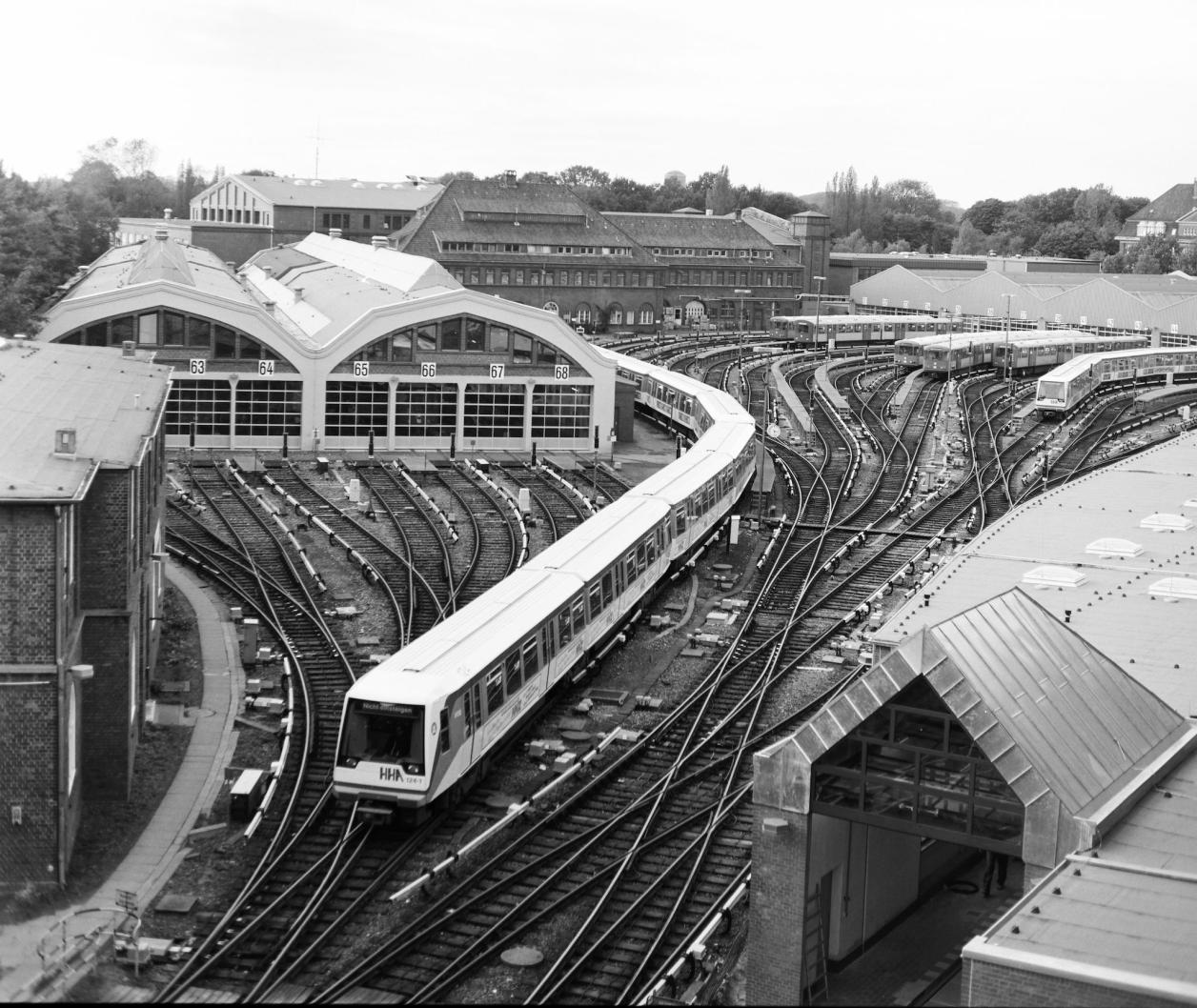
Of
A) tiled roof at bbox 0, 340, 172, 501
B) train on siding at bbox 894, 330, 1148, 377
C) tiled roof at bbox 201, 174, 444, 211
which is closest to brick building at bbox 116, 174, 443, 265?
tiled roof at bbox 201, 174, 444, 211

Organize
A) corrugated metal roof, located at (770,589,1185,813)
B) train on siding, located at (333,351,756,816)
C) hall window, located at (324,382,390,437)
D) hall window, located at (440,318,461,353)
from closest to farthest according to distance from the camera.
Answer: corrugated metal roof, located at (770,589,1185,813), train on siding, located at (333,351,756,816), hall window, located at (324,382,390,437), hall window, located at (440,318,461,353)

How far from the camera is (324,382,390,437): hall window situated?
5672 centimetres

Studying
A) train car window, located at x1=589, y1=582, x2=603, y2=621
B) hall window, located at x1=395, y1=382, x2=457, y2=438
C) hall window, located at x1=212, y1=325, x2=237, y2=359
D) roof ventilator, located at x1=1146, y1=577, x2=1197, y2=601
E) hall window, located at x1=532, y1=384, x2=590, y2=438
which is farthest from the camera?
hall window, located at x1=532, y1=384, x2=590, y2=438

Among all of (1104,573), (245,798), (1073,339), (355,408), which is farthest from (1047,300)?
(245,798)

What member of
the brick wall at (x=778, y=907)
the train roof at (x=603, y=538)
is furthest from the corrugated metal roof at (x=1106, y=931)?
the train roof at (x=603, y=538)

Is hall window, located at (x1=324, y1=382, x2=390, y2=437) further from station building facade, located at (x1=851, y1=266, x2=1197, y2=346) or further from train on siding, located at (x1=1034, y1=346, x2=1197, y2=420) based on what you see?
station building facade, located at (x1=851, y1=266, x2=1197, y2=346)

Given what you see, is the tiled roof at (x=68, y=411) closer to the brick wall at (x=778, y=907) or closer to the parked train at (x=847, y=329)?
the brick wall at (x=778, y=907)

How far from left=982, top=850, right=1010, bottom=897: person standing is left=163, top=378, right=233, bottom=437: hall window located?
1489 inches

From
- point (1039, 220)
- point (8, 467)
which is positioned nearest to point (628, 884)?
point (8, 467)

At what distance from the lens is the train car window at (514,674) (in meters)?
26.4

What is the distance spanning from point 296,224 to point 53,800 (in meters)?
87.6

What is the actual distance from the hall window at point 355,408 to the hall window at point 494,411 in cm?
289

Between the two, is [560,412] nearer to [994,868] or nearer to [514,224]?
[994,868]

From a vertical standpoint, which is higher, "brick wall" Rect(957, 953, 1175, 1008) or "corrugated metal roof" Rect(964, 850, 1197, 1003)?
"corrugated metal roof" Rect(964, 850, 1197, 1003)
